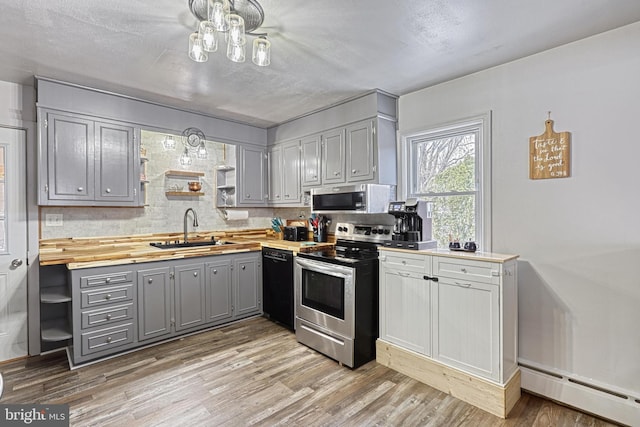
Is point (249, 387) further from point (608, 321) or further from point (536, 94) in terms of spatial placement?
point (536, 94)

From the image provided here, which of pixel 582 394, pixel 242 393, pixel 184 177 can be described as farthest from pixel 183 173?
pixel 582 394

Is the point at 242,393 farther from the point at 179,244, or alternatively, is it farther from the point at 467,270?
the point at 179,244

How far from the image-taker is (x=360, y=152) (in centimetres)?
342

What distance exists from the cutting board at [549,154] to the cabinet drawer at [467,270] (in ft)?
2.73

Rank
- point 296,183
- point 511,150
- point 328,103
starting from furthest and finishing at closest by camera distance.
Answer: point 296,183, point 328,103, point 511,150

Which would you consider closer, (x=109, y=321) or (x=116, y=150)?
(x=109, y=321)

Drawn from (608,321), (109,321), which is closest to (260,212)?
(109,321)

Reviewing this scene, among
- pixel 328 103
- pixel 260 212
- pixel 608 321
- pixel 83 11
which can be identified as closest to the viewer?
pixel 83 11

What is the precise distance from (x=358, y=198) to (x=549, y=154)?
1.59m

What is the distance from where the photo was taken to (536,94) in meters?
2.48

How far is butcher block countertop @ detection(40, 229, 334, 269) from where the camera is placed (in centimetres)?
282

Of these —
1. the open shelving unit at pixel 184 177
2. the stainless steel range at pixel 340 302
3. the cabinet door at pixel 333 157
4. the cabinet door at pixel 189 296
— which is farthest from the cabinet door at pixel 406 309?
the open shelving unit at pixel 184 177

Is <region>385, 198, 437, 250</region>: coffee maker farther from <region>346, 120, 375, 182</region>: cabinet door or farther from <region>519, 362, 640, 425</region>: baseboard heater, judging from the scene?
<region>519, 362, 640, 425</region>: baseboard heater

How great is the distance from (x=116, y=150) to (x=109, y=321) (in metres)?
1.68
